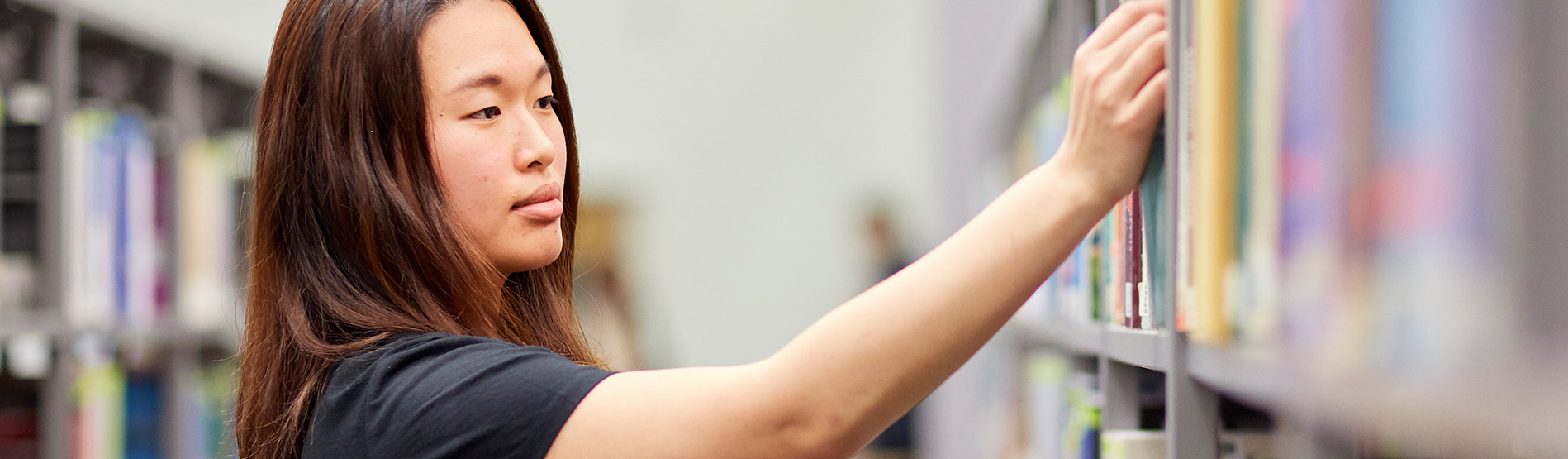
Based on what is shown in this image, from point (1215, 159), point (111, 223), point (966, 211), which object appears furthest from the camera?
point (966, 211)

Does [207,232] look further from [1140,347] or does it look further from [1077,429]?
[1140,347]

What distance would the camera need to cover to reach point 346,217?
82cm

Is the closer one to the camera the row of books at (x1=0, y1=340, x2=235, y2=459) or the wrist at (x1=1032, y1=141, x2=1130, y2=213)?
the wrist at (x1=1032, y1=141, x2=1130, y2=213)

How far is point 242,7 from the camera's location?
4.89 m

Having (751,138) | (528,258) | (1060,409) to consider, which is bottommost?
(1060,409)

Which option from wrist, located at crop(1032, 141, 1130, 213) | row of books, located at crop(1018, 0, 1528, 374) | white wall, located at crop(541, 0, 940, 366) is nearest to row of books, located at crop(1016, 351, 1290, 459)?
row of books, located at crop(1018, 0, 1528, 374)

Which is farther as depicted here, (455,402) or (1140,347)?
(1140,347)

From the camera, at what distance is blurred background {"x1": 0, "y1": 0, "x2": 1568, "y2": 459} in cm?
34

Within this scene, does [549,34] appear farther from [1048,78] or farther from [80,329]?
[80,329]

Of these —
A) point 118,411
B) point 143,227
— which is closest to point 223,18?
point 143,227

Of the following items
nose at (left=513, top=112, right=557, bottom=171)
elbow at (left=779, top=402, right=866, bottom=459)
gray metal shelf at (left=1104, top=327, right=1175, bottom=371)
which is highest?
nose at (left=513, top=112, right=557, bottom=171)

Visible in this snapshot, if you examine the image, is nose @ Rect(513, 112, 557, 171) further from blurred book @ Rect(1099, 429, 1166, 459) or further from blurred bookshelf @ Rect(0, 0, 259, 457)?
blurred bookshelf @ Rect(0, 0, 259, 457)

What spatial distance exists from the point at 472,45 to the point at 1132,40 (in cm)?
50

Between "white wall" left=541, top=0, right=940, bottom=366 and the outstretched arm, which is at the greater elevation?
"white wall" left=541, top=0, right=940, bottom=366
